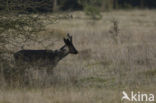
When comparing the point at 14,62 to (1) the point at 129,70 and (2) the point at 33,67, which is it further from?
(1) the point at 129,70

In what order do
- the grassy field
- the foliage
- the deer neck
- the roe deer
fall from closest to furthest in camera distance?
the grassy field → the roe deer → the deer neck → the foliage

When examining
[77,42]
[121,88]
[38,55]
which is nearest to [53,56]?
[38,55]

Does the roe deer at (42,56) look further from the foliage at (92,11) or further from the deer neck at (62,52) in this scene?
the foliage at (92,11)

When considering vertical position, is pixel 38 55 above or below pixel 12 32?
below

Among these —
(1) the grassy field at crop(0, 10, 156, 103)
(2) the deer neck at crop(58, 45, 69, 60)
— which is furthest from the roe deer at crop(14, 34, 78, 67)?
(1) the grassy field at crop(0, 10, 156, 103)

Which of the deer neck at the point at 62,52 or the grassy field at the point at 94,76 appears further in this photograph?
the deer neck at the point at 62,52

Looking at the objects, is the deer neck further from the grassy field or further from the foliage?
the foliage

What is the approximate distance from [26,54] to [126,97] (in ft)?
14.3

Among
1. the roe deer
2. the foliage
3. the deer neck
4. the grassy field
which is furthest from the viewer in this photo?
the foliage

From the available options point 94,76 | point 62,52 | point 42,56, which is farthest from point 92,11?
point 94,76

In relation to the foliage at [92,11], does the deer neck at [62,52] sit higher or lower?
higher

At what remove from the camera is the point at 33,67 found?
38.0 ft

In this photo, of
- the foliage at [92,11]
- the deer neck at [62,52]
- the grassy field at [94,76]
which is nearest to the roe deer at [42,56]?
the deer neck at [62,52]

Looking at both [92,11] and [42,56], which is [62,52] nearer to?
[42,56]
